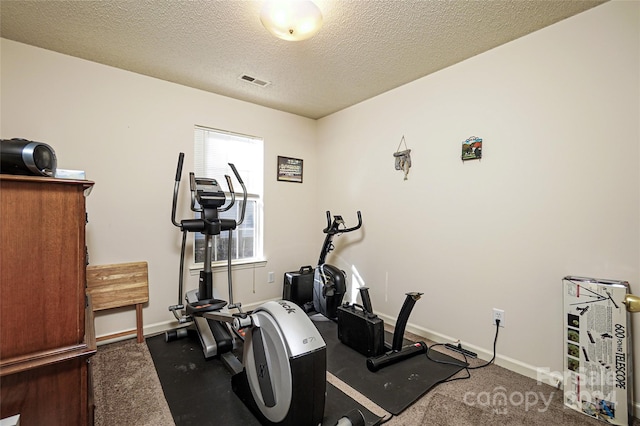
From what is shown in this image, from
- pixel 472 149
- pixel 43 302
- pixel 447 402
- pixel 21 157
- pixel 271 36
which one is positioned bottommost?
pixel 447 402

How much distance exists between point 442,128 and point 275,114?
2045 mm

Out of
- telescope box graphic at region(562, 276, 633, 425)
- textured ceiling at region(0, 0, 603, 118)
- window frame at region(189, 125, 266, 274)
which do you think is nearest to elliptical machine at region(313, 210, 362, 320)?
window frame at region(189, 125, 266, 274)

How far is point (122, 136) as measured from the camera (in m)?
2.77

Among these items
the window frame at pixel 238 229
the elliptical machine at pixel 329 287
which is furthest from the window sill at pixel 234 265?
the elliptical machine at pixel 329 287

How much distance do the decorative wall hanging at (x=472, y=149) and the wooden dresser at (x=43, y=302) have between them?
2.57 meters

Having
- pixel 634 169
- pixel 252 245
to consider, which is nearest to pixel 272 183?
pixel 252 245

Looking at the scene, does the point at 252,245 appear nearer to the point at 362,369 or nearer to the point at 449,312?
the point at 362,369

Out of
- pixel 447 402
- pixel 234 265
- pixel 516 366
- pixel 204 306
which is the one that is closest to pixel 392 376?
pixel 447 402

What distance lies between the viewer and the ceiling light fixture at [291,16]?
171 centimetres

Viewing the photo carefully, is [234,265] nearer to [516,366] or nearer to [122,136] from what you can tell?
[122,136]

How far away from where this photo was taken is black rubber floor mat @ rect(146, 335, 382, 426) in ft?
5.71

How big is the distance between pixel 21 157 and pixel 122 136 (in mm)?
1916

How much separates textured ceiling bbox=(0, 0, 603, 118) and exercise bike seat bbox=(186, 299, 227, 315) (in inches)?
82.8

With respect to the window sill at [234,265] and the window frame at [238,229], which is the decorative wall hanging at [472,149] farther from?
the window sill at [234,265]
